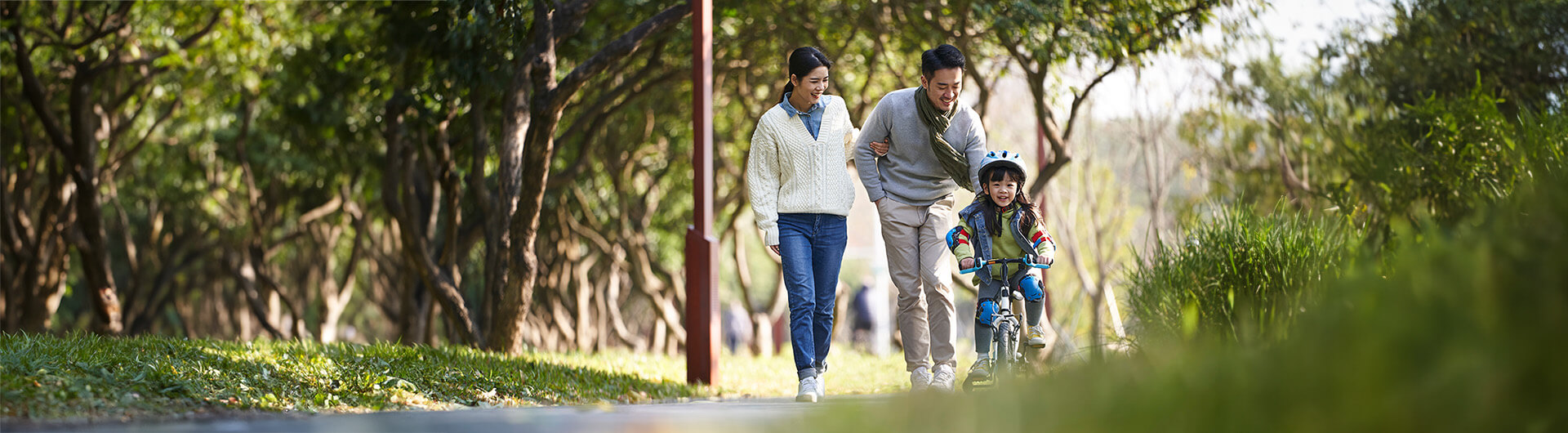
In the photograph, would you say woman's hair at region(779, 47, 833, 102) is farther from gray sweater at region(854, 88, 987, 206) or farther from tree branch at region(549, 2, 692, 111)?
tree branch at region(549, 2, 692, 111)

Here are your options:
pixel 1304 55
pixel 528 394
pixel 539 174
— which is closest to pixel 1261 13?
pixel 1304 55

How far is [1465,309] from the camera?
209 centimetres

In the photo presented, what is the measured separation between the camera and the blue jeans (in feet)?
18.7

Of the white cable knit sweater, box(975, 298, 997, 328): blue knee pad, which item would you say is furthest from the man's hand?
box(975, 298, 997, 328): blue knee pad

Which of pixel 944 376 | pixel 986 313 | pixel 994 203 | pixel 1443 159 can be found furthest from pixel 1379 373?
pixel 1443 159

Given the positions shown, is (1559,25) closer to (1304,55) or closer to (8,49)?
(1304,55)

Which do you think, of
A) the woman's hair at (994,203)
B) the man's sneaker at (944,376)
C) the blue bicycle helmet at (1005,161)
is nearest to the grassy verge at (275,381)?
the man's sneaker at (944,376)

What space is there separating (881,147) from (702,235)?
1649mm

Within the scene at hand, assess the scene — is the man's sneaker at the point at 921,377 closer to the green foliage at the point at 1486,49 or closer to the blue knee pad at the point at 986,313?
the blue knee pad at the point at 986,313

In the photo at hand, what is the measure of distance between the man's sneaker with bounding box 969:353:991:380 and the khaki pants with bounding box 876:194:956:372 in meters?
0.42

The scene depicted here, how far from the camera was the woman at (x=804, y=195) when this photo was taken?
18.7 ft

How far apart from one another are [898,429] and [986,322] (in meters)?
2.89

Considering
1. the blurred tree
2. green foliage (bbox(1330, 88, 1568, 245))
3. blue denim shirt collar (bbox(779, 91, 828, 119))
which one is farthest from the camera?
the blurred tree

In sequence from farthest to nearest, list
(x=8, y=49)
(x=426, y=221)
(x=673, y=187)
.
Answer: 1. (x=673, y=187)
2. (x=426, y=221)
3. (x=8, y=49)
